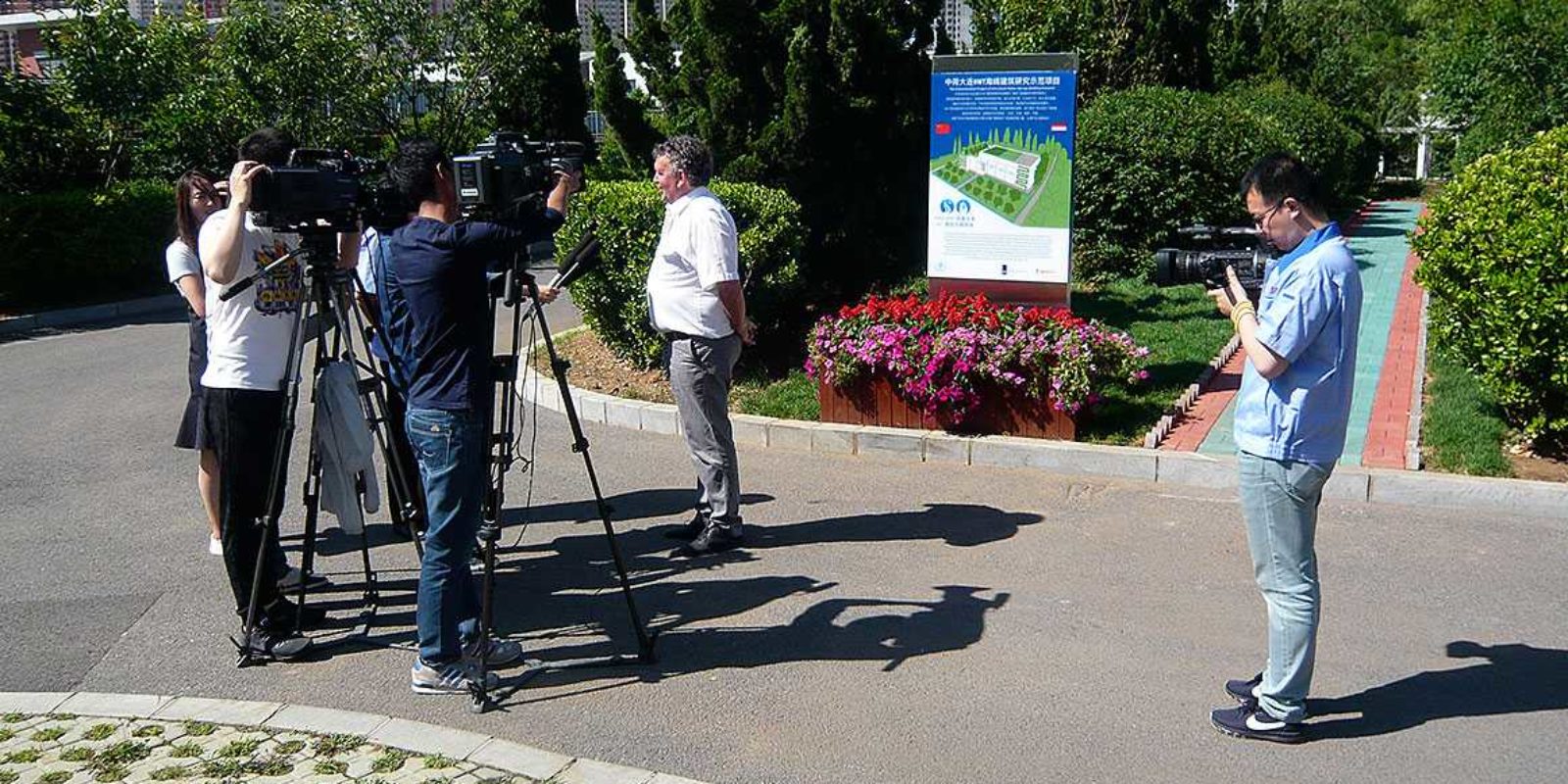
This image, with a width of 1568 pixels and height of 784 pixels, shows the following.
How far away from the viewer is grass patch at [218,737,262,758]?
436 cm

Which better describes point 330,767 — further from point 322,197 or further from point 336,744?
point 322,197

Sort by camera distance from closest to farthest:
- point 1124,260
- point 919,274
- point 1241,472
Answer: point 1241,472
point 919,274
point 1124,260

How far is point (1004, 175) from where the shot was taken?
8.96 meters

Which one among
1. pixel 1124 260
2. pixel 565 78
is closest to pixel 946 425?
pixel 1124 260

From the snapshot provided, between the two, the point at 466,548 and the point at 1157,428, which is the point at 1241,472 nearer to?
the point at 466,548

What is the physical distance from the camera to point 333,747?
4.40 metres

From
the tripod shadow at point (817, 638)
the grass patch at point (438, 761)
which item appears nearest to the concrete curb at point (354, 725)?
the grass patch at point (438, 761)

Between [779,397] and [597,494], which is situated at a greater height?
[597,494]

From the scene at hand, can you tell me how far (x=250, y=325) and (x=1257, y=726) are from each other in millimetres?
3980

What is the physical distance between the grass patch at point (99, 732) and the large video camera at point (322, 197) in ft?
6.19

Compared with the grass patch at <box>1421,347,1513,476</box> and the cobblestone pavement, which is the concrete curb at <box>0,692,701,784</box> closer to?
the cobblestone pavement

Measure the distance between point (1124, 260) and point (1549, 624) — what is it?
8907 millimetres

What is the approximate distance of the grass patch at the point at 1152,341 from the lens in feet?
26.9

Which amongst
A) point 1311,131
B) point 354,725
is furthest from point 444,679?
point 1311,131
